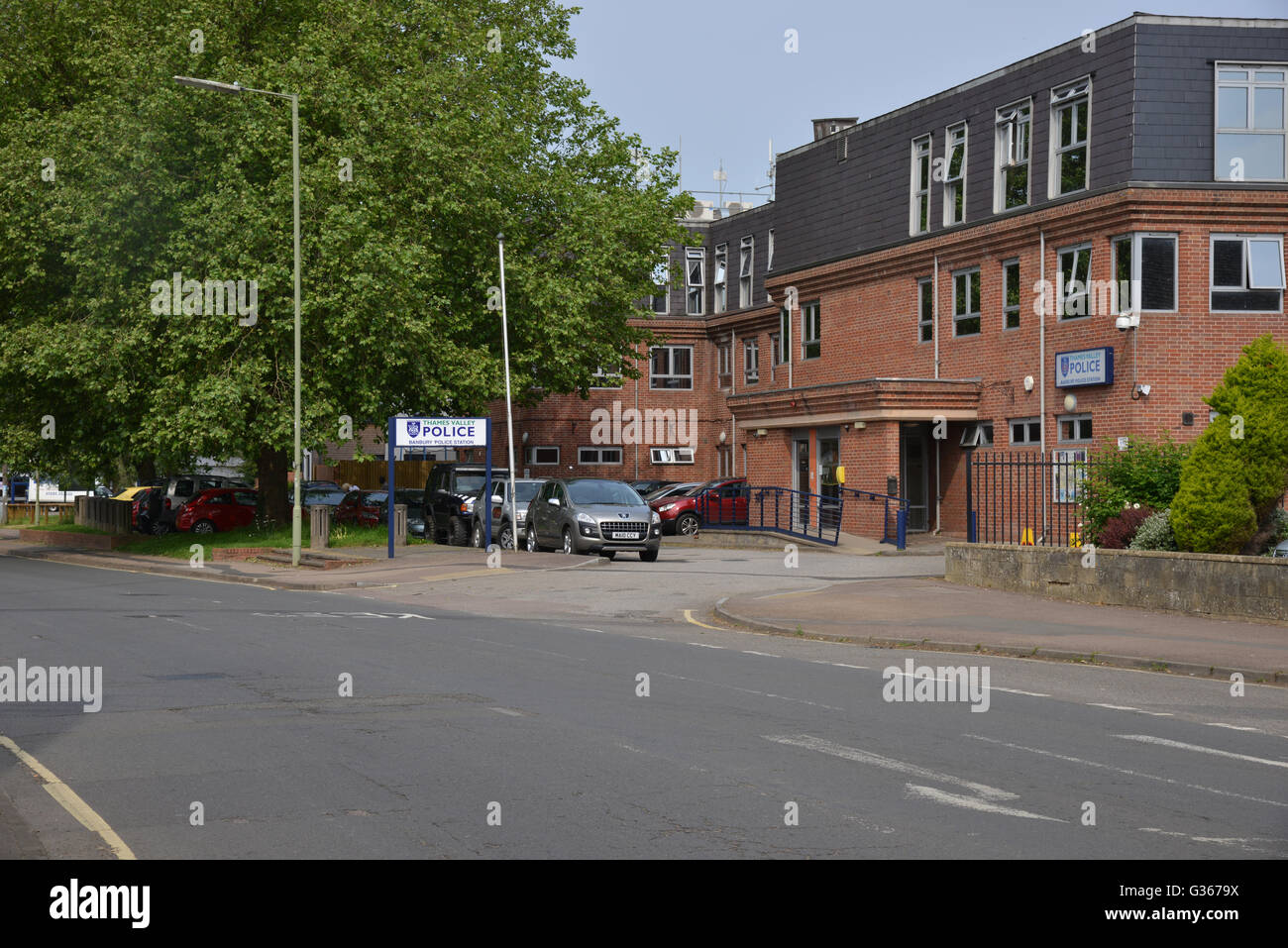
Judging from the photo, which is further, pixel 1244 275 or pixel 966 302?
pixel 966 302

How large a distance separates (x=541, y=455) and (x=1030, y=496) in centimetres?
3023

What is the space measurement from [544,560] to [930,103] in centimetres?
1710

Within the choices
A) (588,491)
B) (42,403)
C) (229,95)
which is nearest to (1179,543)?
(588,491)

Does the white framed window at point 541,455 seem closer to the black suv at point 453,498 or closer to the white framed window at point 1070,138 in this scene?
the black suv at point 453,498

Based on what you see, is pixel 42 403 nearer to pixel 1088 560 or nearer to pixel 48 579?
pixel 48 579

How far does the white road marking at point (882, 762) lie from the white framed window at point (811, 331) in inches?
1299

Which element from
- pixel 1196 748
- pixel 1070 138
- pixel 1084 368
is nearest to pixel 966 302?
pixel 1070 138

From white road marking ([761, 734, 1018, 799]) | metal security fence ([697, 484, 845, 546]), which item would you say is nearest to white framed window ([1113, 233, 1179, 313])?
metal security fence ([697, 484, 845, 546])

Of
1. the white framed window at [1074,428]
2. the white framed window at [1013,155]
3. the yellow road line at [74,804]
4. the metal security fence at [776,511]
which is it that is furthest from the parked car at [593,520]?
the yellow road line at [74,804]

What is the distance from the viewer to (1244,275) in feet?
101

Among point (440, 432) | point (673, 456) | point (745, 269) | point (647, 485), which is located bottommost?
point (647, 485)

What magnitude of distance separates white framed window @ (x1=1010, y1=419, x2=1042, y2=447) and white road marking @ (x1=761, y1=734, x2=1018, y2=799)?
24.6 meters

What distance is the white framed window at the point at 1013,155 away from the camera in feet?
110

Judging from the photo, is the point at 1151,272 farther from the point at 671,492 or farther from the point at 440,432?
the point at 440,432
